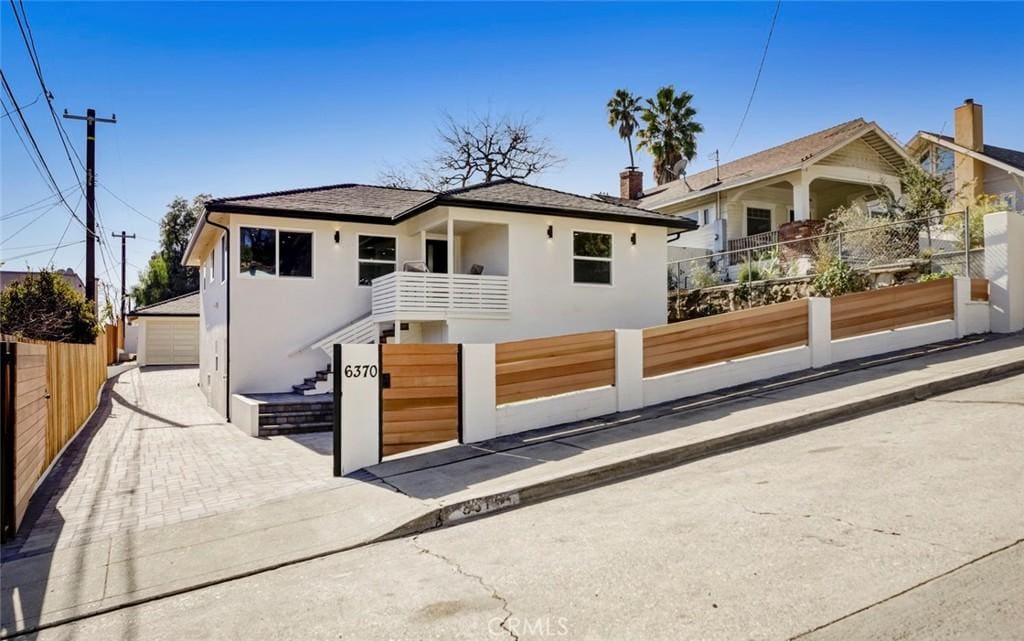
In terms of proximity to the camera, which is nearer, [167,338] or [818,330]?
[818,330]

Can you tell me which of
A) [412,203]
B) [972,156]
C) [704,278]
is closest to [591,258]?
[412,203]

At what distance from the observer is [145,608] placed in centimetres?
434

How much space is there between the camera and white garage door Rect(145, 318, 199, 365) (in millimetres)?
30703

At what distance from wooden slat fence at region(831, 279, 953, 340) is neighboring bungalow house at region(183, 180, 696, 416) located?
6043 millimetres

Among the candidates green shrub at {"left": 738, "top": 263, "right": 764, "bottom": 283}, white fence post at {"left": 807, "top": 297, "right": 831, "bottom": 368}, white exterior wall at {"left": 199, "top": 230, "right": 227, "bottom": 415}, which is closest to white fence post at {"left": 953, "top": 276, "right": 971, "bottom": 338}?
white fence post at {"left": 807, "top": 297, "right": 831, "bottom": 368}

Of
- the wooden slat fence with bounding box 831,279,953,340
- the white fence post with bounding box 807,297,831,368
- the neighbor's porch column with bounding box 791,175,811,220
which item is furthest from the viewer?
the neighbor's porch column with bounding box 791,175,811,220

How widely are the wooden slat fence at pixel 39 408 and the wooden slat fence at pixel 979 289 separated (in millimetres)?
15736

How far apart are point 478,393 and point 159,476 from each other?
15.1 feet

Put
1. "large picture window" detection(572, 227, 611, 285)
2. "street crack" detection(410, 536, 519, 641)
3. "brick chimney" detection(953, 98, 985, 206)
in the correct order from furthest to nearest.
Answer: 1. "brick chimney" detection(953, 98, 985, 206)
2. "large picture window" detection(572, 227, 611, 285)
3. "street crack" detection(410, 536, 519, 641)

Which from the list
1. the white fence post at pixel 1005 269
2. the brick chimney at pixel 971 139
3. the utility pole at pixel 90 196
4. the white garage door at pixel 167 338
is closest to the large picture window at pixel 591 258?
the white fence post at pixel 1005 269

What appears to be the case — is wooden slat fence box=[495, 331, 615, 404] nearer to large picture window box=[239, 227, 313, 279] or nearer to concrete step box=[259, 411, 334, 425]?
concrete step box=[259, 411, 334, 425]

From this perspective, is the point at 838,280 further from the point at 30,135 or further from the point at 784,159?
the point at 30,135

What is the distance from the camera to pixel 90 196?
70.8 feet

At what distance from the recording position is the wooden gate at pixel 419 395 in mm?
8000
